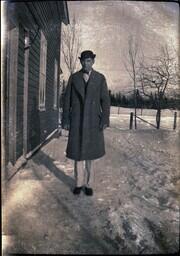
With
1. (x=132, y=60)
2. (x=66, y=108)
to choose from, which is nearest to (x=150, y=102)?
(x=132, y=60)

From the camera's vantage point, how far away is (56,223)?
200 cm

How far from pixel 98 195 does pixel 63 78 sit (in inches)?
33.4

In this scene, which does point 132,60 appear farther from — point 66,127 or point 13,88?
point 13,88

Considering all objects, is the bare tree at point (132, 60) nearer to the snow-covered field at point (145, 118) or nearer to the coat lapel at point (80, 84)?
the snow-covered field at point (145, 118)

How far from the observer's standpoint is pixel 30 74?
2078 millimetres

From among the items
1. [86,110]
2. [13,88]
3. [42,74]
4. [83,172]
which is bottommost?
[83,172]

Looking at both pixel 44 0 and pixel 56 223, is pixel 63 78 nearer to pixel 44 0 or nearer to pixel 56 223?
pixel 44 0

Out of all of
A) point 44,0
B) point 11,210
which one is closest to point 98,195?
point 11,210

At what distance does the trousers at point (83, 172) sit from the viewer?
213 cm

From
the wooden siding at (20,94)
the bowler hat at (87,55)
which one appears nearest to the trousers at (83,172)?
the wooden siding at (20,94)

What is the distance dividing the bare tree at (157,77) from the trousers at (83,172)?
0.60m

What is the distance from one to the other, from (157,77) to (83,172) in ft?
2.89

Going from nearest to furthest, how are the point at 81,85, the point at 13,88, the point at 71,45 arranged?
the point at 13,88, the point at 81,85, the point at 71,45

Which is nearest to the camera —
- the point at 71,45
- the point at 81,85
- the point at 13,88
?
the point at 13,88
